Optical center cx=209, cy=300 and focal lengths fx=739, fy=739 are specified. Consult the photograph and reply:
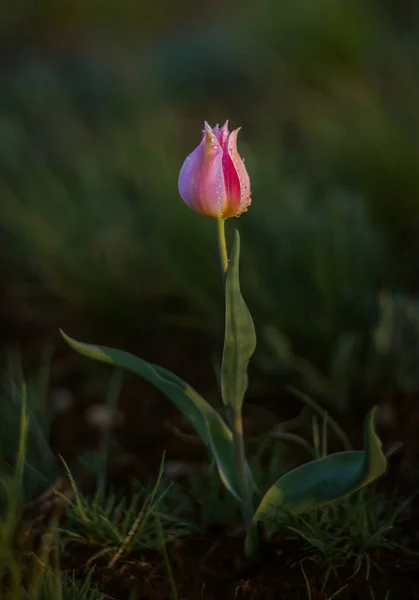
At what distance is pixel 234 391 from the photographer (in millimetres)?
823

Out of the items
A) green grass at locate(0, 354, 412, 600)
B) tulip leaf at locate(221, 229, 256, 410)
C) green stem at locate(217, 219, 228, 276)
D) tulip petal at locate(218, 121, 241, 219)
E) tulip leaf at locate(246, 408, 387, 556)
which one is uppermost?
tulip petal at locate(218, 121, 241, 219)

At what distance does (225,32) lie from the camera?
146 inches

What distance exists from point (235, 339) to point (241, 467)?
159 mm

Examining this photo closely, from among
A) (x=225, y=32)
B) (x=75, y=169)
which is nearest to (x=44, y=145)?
(x=75, y=169)

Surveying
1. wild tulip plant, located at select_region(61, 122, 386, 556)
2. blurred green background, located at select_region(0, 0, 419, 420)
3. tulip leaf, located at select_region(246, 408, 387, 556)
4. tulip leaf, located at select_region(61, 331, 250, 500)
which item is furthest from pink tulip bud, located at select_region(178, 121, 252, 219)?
blurred green background, located at select_region(0, 0, 419, 420)

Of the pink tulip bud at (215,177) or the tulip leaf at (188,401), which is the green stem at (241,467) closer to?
the tulip leaf at (188,401)

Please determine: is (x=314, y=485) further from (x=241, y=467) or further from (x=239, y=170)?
(x=239, y=170)

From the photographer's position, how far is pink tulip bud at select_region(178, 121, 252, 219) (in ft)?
2.43

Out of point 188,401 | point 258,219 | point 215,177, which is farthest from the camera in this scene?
point 258,219

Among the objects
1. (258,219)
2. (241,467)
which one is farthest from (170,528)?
(258,219)

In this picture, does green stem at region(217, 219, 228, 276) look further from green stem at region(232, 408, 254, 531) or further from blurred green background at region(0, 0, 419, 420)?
blurred green background at region(0, 0, 419, 420)

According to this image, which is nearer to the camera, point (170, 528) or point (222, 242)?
point (222, 242)

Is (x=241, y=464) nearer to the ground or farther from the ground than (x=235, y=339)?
nearer to the ground

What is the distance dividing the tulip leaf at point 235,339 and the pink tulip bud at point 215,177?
4 cm
